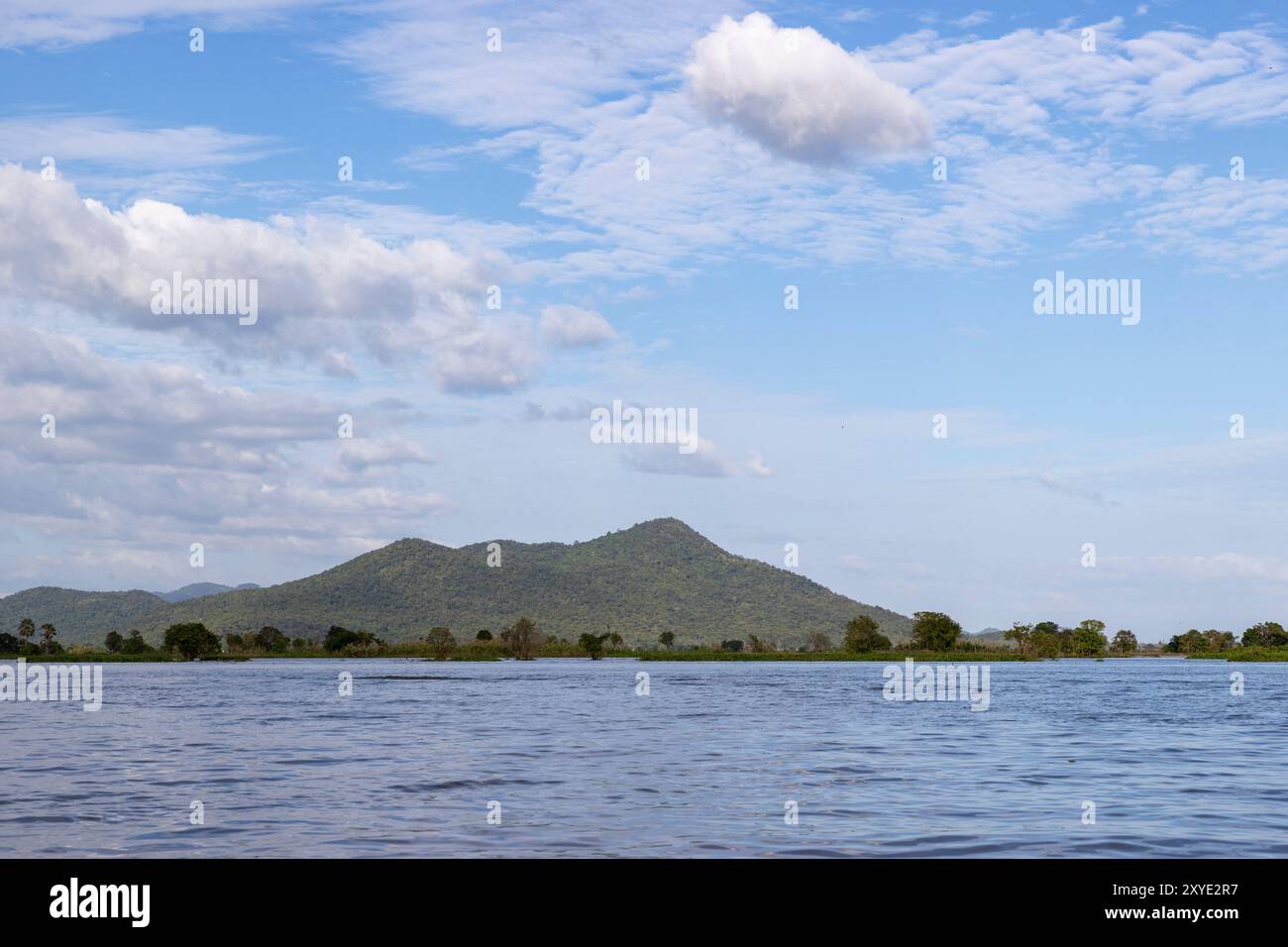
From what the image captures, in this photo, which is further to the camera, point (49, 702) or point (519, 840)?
point (49, 702)

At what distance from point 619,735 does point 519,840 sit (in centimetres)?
3061

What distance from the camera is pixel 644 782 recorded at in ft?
124

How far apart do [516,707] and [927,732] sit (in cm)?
3056

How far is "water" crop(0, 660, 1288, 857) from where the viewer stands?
88.1ft

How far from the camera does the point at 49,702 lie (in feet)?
309

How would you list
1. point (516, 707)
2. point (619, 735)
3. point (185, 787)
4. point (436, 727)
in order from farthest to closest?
point (516, 707)
point (436, 727)
point (619, 735)
point (185, 787)

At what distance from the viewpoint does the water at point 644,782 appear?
1057 inches

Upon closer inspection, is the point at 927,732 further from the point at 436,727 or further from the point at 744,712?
the point at 436,727
